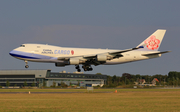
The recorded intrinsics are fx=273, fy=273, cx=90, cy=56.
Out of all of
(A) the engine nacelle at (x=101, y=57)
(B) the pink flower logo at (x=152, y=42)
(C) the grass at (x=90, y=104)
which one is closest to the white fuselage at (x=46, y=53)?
(A) the engine nacelle at (x=101, y=57)

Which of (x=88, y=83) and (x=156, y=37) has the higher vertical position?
(x=156, y=37)

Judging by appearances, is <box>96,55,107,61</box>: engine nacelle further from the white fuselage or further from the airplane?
the white fuselage

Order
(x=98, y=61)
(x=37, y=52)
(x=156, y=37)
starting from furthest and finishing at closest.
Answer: (x=156, y=37) < (x=98, y=61) < (x=37, y=52)

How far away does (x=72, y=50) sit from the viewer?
195ft

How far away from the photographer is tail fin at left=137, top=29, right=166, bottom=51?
69.5 metres

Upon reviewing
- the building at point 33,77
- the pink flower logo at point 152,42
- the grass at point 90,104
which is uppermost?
the pink flower logo at point 152,42

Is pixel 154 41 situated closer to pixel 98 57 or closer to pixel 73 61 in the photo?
pixel 98 57

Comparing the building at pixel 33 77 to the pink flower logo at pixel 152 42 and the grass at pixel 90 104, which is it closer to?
the pink flower logo at pixel 152 42

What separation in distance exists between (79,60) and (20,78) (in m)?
109

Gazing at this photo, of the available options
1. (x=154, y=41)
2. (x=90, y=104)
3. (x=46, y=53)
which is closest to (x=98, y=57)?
(x=46, y=53)

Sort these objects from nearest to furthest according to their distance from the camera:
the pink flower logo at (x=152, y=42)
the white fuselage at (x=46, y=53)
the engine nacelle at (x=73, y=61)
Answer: the white fuselage at (x=46, y=53)
the engine nacelle at (x=73, y=61)
the pink flower logo at (x=152, y=42)

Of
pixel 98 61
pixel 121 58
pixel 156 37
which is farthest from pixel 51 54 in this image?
pixel 156 37

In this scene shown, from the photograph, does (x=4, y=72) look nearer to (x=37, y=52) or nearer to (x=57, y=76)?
(x=57, y=76)

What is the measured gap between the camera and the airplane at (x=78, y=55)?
184 ft
